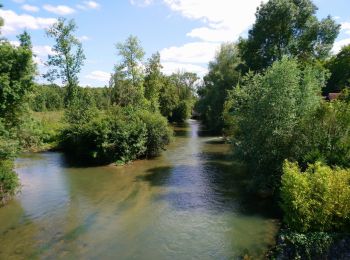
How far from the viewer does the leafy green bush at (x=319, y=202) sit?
12.1 m

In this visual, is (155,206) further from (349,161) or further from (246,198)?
(349,161)

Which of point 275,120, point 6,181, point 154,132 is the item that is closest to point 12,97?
point 6,181

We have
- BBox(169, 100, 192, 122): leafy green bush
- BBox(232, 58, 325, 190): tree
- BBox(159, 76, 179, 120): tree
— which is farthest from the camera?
BBox(169, 100, 192, 122): leafy green bush

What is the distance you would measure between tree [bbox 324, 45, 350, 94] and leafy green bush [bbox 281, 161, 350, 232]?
49.4 metres

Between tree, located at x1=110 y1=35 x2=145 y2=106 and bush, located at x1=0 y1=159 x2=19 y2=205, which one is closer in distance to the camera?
bush, located at x1=0 y1=159 x2=19 y2=205

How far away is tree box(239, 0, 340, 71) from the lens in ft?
125

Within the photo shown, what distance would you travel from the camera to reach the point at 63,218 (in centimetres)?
1720

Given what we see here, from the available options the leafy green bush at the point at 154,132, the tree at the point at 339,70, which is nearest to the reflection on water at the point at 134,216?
the leafy green bush at the point at 154,132

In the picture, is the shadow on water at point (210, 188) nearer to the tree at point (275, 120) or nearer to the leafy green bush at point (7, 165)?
the tree at point (275, 120)

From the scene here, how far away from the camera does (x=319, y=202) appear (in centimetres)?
1208

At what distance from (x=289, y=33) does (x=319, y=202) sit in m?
31.8

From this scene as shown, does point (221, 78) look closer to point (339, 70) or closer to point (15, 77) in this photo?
point (339, 70)

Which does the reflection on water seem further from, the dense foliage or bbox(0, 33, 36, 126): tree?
bbox(0, 33, 36, 126): tree

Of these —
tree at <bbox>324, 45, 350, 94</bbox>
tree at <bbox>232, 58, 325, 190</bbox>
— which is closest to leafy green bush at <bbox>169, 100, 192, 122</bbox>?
tree at <bbox>324, 45, 350, 94</bbox>
